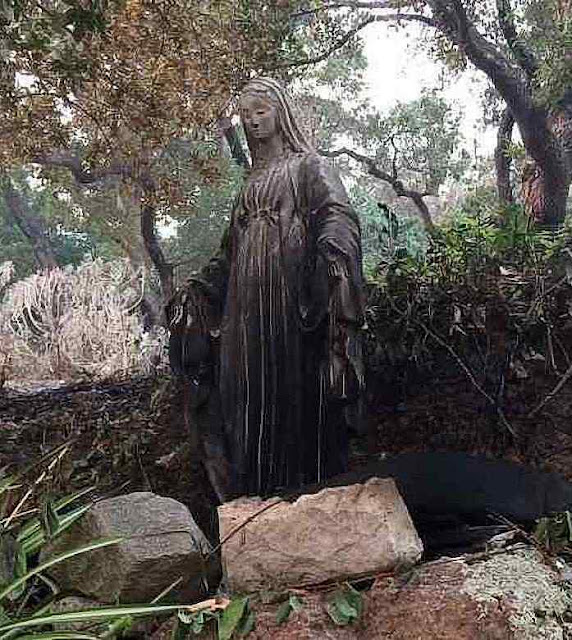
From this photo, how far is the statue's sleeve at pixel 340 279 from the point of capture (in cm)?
251

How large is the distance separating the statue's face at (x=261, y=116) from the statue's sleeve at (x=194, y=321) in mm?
398

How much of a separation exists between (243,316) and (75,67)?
181cm

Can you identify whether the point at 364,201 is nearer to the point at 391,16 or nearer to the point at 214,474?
the point at 391,16

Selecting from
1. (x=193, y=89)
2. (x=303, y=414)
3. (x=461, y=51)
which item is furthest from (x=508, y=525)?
(x=461, y=51)

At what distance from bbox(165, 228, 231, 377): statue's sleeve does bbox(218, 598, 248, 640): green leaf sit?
3.33 ft

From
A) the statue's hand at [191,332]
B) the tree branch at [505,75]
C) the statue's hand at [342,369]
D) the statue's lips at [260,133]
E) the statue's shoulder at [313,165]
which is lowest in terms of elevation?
the statue's hand at [342,369]

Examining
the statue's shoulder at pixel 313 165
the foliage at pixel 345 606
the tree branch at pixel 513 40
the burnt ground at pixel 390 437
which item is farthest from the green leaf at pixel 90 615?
the tree branch at pixel 513 40

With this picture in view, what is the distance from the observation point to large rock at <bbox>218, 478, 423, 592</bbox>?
2217 millimetres

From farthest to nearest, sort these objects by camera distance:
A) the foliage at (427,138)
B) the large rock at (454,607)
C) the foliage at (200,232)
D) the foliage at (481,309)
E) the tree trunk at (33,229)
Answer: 1. the tree trunk at (33,229)
2. the foliage at (200,232)
3. the foliage at (427,138)
4. the foliage at (481,309)
5. the large rock at (454,607)

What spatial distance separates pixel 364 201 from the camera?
1225cm

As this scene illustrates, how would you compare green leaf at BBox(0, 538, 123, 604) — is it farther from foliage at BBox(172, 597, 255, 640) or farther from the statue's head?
the statue's head

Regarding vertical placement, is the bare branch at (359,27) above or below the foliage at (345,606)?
above

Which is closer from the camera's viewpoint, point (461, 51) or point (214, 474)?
point (214, 474)

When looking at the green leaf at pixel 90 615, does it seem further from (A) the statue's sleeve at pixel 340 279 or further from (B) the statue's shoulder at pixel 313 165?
(B) the statue's shoulder at pixel 313 165
